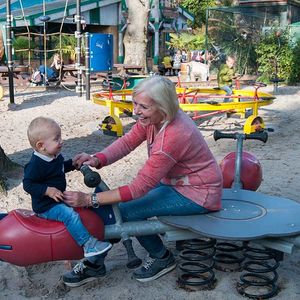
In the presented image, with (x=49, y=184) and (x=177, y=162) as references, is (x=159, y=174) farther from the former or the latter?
(x=49, y=184)

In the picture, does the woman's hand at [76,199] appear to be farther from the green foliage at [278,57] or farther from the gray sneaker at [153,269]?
the green foliage at [278,57]

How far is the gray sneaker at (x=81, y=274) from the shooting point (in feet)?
10.3

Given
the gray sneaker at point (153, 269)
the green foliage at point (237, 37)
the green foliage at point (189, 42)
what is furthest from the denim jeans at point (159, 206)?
the green foliage at point (189, 42)

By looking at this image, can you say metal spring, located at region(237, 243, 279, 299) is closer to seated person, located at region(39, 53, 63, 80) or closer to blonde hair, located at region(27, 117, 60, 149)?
blonde hair, located at region(27, 117, 60, 149)

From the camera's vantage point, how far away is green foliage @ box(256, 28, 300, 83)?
16359mm

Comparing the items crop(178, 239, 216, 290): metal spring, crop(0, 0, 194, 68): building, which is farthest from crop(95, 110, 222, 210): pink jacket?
crop(0, 0, 194, 68): building

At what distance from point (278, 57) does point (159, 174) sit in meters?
14.8

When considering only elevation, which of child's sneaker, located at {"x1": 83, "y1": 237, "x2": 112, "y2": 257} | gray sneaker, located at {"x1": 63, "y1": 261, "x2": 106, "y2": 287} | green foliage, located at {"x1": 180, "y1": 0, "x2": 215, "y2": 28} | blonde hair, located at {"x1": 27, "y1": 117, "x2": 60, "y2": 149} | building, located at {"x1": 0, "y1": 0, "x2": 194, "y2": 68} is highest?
green foliage, located at {"x1": 180, "y1": 0, "x2": 215, "y2": 28}

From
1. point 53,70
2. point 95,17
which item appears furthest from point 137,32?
point 95,17

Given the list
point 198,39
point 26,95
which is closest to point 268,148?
point 26,95

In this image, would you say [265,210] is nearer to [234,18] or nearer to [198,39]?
[234,18]

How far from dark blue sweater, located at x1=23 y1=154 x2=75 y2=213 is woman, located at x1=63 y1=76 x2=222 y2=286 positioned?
0.48 ft

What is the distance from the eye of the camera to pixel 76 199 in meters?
2.80

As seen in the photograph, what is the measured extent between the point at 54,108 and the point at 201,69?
8483mm
